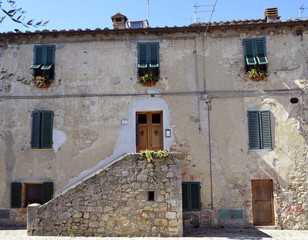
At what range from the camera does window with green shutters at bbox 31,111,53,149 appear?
39.1 feet

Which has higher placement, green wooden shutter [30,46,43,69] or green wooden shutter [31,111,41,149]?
green wooden shutter [30,46,43,69]

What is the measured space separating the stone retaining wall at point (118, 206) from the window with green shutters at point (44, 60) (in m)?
5.07

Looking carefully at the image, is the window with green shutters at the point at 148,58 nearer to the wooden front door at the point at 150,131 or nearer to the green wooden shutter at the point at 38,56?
the wooden front door at the point at 150,131

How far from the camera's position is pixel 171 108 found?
12016mm

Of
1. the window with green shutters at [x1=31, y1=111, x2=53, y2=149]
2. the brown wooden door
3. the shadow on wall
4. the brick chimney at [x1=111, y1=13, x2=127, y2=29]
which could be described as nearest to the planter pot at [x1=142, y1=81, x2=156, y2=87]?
the brick chimney at [x1=111, y1=13, x2=127, y2=29]

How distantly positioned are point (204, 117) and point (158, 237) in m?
4.85

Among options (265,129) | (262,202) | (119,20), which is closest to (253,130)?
(265,129)

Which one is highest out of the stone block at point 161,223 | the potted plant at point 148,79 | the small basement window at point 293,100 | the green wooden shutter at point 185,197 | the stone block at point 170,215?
the potted plant at point 148,79

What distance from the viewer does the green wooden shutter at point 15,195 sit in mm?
11617

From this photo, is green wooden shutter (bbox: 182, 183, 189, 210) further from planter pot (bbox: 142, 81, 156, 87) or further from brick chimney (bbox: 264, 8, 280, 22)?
brick chimney (bbox: 264, 8, 280, 22)

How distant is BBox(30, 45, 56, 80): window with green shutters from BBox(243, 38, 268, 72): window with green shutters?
788 centimetres

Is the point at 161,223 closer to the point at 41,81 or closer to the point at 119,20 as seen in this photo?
the point at 41,81

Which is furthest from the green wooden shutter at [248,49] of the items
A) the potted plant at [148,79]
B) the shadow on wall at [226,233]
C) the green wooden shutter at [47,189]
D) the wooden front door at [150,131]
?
the green wooden shutter at [47,189]

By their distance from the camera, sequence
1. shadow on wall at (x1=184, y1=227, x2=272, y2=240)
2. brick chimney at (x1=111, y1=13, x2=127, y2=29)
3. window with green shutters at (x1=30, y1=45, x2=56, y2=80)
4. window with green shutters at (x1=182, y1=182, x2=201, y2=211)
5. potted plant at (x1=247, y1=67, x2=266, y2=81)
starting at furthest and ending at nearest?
brick chimney at (x1=111, y1=13, x2=127, y2=29) < window with green shutters at (x1=30, y1=45, x2=56, y2=80) < potted plant at (x1=247, y1=67, x2=266, y2=81) < window with green shutters at (x1=182, y1=182, x2=201, y2=211) < shadow on wall at (x1=184, y1=227, x2=272, y2=240)
